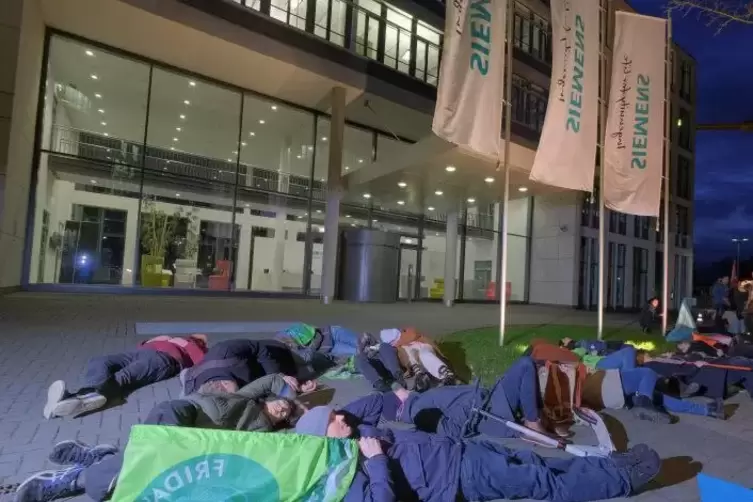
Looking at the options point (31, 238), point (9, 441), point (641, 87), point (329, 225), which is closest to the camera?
point (9, 441)

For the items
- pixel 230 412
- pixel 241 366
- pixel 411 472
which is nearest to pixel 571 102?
pixel 241 366

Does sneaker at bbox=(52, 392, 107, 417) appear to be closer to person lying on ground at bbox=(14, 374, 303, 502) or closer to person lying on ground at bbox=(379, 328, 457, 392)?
person lying on ground at bbox=(14, 374, 303, 502)

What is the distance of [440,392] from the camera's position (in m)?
4.60

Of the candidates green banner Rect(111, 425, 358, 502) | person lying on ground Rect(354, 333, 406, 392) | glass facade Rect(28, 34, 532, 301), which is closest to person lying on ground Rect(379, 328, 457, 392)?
person lying on ground Rect(354, 333, 406, 392)

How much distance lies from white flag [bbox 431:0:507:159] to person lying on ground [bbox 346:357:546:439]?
4.61 meters

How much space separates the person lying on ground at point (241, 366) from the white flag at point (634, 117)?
8.15 m

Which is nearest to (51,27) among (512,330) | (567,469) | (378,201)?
(378,201)

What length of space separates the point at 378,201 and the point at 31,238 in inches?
467

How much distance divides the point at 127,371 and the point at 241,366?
122cm

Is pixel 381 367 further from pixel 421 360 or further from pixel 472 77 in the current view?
pixel 472 77

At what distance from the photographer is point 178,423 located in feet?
11.3

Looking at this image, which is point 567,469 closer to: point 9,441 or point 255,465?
point 255,465

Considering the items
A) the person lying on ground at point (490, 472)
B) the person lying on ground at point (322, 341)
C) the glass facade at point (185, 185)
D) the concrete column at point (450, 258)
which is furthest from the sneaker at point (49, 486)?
the concrete column at point (450, 258)

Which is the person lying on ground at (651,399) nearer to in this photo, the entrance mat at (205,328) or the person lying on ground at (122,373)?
the person lying on ground at (122,373)
